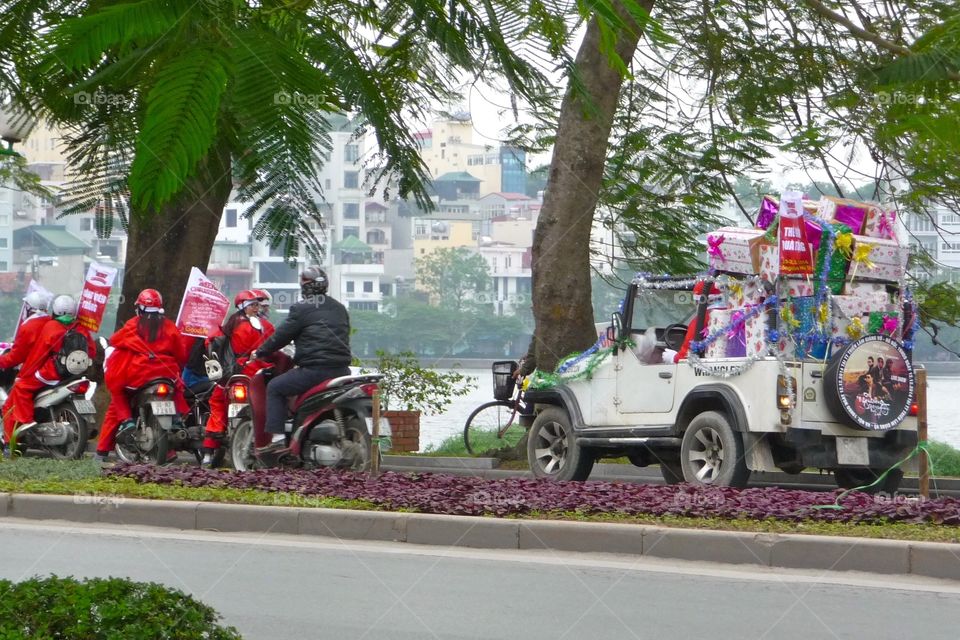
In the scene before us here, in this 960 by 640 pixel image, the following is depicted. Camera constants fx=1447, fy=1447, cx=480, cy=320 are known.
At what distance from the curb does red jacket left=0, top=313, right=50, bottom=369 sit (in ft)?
14.8

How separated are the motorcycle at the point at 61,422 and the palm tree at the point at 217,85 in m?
12.2

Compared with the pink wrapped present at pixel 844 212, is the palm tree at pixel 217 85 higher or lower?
lower

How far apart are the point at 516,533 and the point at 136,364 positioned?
6004mm

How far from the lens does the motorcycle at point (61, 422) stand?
47.4 ft

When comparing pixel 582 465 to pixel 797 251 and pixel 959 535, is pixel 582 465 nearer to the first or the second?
pixel 797 251

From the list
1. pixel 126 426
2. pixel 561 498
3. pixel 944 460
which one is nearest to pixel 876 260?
pixel 561 498

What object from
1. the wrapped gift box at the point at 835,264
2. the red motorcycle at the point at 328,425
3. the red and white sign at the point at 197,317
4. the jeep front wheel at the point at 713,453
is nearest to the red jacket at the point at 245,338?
the red and white sign at the point at 197,317

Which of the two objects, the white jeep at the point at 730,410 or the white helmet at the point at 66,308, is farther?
the white helmet at the point at 66,308

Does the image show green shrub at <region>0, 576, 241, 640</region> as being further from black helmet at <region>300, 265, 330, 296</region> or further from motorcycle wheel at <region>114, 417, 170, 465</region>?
motorcycle wheel at <region>114, 417, 170, 465</region>

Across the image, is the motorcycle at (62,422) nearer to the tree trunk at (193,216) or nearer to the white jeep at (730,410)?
the white jeep at (730,410)

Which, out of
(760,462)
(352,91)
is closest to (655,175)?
(760,462)

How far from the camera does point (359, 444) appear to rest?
476 inches

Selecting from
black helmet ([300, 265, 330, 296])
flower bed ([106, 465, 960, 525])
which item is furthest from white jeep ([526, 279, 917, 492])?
black helmet ([300, 265, 330, 296])

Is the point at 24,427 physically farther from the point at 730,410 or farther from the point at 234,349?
the point at 730,410
